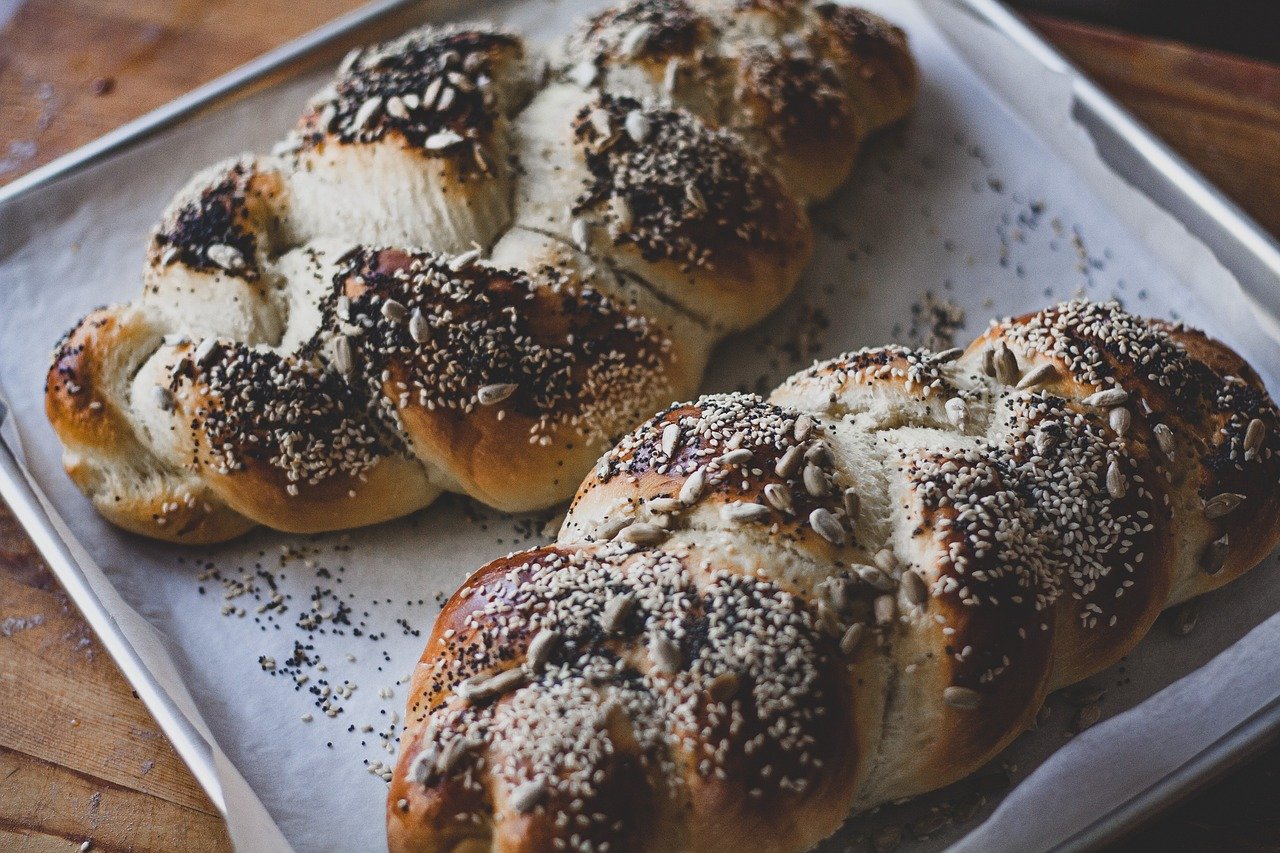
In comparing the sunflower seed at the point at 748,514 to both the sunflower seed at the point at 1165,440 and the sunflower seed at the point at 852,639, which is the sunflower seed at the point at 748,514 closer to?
the sunflower seed at the point at 852,639

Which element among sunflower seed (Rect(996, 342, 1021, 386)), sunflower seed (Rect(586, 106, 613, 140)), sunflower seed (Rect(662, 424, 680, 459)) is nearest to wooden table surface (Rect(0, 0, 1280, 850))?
sunflower seed (Rect(996, 342, 1021, 386))

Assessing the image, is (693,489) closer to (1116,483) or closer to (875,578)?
(875,578)

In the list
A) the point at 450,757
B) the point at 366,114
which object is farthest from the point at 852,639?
the point at 366,114

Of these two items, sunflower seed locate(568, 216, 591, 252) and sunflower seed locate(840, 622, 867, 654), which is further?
sunflower seed locate(568, 216, 591, 252)

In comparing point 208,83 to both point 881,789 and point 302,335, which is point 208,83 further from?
point 881,789

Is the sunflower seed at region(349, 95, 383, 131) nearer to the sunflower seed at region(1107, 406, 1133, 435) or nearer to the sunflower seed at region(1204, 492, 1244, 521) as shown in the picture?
the sunflower seed at region(1107, 406, 1133, 435)

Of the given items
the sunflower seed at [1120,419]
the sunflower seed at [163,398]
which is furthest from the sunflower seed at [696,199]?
the sunflower seed at [163,398]

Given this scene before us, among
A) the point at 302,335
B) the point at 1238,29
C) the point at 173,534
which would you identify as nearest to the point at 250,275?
the point at 302,335
